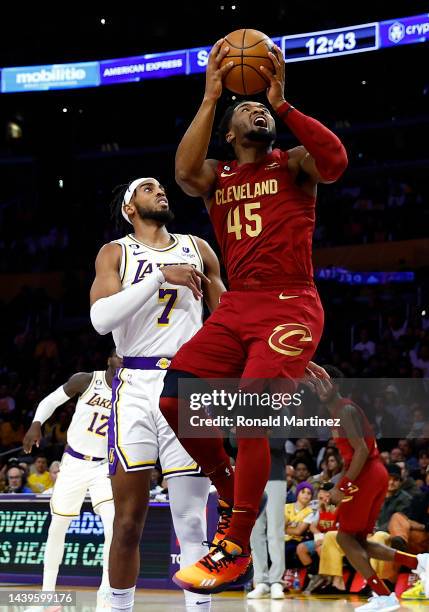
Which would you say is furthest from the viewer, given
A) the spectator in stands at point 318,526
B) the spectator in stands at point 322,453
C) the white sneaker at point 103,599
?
the spectator in stands at point 322,453

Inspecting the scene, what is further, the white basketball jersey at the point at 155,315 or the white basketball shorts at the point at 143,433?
the white basketball jersey at the point at 155,315

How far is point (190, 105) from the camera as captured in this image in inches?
893

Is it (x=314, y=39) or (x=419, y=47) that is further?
(x=419, y=47)

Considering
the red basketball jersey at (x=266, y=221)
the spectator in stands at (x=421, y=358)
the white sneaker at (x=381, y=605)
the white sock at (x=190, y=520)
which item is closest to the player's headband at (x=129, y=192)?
the red basketball jersey at (x=266, y=221)

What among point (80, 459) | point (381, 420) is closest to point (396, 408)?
point (381, 420)

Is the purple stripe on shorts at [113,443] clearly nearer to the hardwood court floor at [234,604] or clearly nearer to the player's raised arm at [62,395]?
the player's raised arm at [62,395]

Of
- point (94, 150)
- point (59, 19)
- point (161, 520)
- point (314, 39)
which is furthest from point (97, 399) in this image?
point (94, 150)

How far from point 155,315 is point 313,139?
151 cm

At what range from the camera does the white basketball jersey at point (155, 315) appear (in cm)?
504

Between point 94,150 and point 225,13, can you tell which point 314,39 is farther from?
point 94,150

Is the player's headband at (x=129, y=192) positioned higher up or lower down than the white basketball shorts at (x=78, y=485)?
higher up

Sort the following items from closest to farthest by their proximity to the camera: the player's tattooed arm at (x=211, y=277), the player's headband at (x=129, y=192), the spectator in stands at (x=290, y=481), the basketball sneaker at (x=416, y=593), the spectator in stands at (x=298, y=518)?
the player's tattooed arm at (x=211, y=277) → the player's headband at (x=129, y=192) → the basketball sneaker at (x=416, y=593) → the spectator in stands at (x=298, y=518) → the spectator in stands at (x=290, y=481)

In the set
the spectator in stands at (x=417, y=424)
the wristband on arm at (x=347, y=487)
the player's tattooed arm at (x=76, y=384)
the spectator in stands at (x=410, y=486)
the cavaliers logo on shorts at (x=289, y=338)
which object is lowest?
the spectator in stands at (x=410, y=486)

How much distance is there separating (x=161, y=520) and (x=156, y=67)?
10381mm
